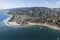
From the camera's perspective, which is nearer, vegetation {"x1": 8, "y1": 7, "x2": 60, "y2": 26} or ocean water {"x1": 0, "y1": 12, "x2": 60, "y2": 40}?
ocean water {"x1": 0, "y1": 12, "x2": 60, "y2": 40}

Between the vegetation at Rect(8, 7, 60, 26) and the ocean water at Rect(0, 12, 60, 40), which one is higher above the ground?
the ocean water at Rect(0, 12, 60, 40)

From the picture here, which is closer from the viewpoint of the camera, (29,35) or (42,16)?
(29,35)

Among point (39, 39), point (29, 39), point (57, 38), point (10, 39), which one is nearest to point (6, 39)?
point (10, 39)

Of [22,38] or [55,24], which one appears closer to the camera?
[22,38]

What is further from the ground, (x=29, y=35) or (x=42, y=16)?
(x=29, y=35)

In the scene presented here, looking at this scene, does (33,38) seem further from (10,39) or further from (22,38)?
(10,39)

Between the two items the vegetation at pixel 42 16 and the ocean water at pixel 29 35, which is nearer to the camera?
the ocean water at pixel 29 35

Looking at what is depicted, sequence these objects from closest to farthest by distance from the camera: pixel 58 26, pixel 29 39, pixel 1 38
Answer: pixel 29 39 < pixel 1 38 < pixel 58 26

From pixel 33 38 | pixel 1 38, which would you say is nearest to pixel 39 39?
pixel 33 38

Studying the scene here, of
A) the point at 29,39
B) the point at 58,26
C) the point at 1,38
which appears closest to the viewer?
the point at 29,39

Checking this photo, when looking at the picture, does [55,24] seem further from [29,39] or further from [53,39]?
[29,39]

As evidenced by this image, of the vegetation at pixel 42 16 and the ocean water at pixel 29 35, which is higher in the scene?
the ocean water at pixel 29 35
